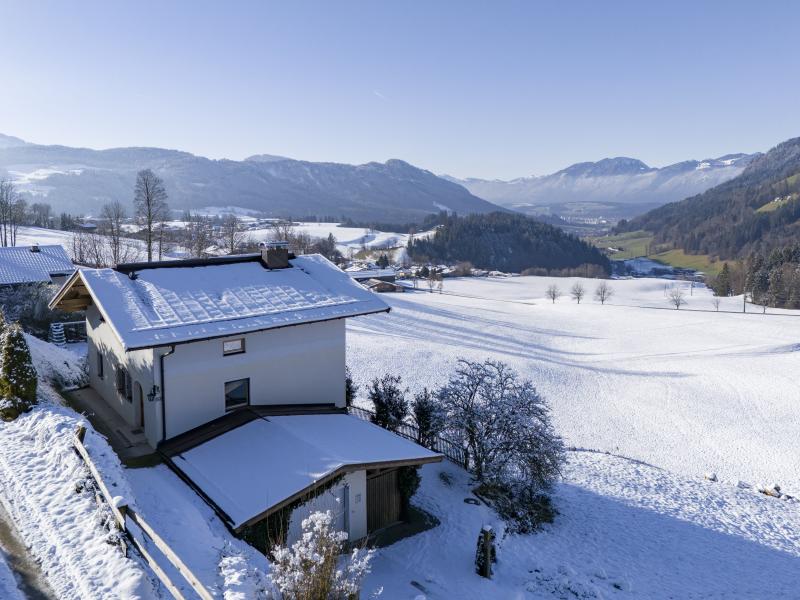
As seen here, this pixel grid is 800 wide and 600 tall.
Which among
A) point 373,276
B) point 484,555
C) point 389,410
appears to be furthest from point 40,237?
point 484,555

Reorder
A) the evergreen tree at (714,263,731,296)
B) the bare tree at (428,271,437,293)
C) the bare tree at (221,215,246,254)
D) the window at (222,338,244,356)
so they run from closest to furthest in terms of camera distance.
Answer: the window at (222,338,244,356) < the bare tree at (221,215,246,254) < the bare tree at (428,271,437,293) < the evergreen tree at (714,263,731,296)

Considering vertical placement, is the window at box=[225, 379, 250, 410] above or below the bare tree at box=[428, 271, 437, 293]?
above

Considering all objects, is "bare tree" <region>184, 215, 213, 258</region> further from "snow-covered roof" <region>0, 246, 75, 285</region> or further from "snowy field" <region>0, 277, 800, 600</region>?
"snowy field" <region>0, 277, 800, 600</region>

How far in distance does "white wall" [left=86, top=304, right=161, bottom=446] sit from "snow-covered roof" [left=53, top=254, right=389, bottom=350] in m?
1.15

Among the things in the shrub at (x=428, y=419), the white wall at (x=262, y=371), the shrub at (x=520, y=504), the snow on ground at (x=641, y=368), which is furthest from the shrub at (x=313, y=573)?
the snow on ground at (x=641, y=368)

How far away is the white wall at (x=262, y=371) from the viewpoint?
1505cm

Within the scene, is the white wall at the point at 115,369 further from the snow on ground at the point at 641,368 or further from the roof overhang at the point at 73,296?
the snow on ground at the point at 641,368

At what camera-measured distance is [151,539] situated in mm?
9133

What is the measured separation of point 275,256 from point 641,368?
41877 millimetres

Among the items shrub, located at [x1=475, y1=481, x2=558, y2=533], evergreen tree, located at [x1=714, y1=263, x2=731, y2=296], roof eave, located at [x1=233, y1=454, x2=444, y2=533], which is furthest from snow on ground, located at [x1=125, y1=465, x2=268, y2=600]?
evergreen tree, located at [x1=714, y1=263, x2=731, y2=296]

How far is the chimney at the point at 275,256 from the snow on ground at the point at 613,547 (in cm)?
950

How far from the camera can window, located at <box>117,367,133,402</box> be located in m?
16.8

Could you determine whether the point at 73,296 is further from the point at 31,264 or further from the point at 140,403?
the point at 31,264

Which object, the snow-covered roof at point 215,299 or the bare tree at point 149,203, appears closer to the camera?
the snow-covered roof at point 215,299
